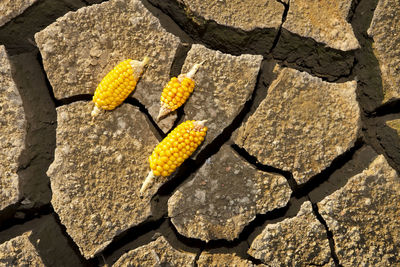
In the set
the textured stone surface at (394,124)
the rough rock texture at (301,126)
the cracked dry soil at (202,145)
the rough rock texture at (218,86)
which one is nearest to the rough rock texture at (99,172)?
the cracked dry soil at (202,145)

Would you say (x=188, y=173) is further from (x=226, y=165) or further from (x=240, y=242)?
(x=240, y=242)

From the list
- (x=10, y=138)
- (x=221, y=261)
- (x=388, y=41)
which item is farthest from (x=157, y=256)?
(x=388, y=41)

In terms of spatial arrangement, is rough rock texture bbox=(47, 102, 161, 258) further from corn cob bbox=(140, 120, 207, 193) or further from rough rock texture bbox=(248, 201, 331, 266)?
rough rock texture bbox=(248, 201, 331, 266)

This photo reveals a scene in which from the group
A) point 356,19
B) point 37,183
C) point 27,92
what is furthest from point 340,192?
point 27,92

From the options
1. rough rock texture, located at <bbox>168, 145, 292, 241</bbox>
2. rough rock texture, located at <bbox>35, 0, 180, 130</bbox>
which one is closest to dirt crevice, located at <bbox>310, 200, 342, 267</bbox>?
rough rock texture, located at <bbox>168, 145, 292, 241</bbox>

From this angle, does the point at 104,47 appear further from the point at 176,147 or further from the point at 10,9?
the point at 176,147

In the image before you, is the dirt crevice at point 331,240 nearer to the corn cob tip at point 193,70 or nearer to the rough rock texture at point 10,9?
the corn cob tip at point 193,70

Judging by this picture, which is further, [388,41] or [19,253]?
[388,41]
